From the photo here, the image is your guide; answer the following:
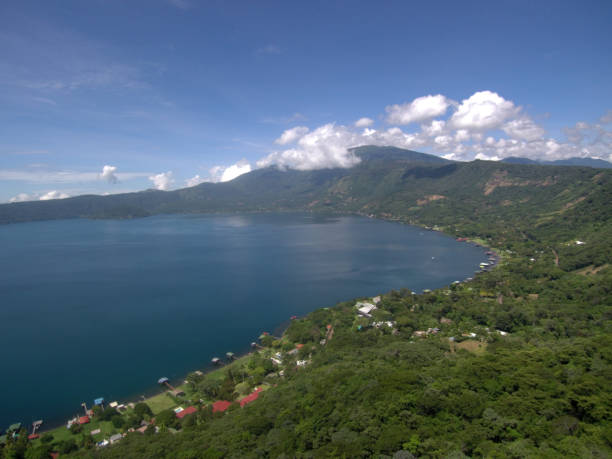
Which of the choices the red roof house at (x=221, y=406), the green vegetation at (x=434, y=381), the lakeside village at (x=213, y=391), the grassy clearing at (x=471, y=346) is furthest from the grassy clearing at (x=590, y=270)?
the red roof house at (x=221, y=406)

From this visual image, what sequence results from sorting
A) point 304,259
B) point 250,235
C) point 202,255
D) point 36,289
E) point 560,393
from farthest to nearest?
1. point 250,235
2. point 202,255
3. point 304,259
4. point 36,289
5. point 560,393

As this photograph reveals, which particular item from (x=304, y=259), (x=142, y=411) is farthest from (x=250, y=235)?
(x=142, y=411)

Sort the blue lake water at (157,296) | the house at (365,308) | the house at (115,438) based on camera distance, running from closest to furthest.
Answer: the house at (115,438)
the blue lake water at (157,296)
the house at (365,308)

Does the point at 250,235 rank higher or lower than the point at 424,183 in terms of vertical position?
lower

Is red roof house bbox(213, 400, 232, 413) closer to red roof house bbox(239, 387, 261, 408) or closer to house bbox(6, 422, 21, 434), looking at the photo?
red roof house bbox(239, 387, 261, 408)

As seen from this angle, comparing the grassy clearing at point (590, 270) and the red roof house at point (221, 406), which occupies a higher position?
the grassy clearing at point (590, 270)

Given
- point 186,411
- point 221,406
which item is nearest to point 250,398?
point 221,406

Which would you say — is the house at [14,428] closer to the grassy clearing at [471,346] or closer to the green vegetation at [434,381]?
the green vegetation at [434,381]

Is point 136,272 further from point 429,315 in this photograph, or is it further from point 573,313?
point 573,313
